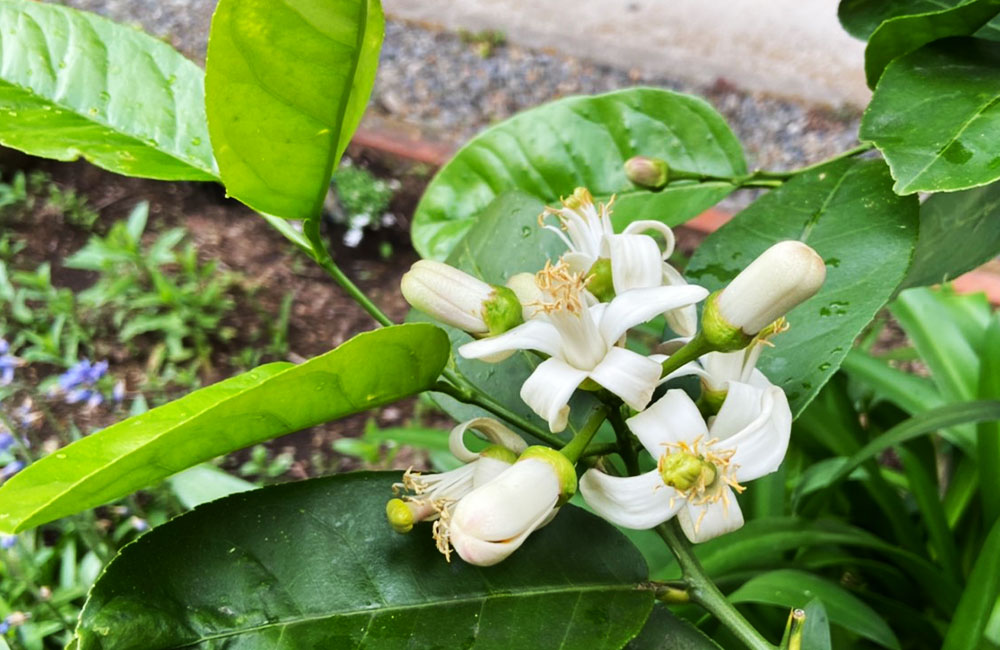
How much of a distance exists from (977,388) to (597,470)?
737 mm

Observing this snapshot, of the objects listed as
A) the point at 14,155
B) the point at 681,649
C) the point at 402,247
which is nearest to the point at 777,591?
the point at 681,649

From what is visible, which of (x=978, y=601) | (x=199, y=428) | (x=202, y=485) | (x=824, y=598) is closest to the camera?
(x=199, y=428)

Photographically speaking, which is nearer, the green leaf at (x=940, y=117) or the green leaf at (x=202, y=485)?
the green leaf at (x=940, y=117)

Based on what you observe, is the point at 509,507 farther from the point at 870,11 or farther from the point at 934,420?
the point at 934,420

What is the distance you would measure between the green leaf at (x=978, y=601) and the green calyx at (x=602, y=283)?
1.39ft

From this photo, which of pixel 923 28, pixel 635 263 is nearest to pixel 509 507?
pixel 635 263

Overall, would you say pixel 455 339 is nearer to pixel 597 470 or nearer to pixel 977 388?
pixel 597 470

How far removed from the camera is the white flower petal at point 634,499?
40cm

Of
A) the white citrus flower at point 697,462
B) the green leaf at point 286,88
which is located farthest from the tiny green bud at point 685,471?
the green leaf at point 286,88

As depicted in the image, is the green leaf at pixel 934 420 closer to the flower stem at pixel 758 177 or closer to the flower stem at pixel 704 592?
the flower stem at pixel 758 177

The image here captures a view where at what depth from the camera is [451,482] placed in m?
0.44

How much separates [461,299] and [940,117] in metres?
0.26

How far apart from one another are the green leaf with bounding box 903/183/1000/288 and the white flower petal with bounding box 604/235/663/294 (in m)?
0.26

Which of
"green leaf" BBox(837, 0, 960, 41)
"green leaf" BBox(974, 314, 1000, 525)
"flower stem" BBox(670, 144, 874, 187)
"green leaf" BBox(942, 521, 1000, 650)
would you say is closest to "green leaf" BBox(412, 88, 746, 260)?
"flower stem" BBox(670, 144, 874, 187)
